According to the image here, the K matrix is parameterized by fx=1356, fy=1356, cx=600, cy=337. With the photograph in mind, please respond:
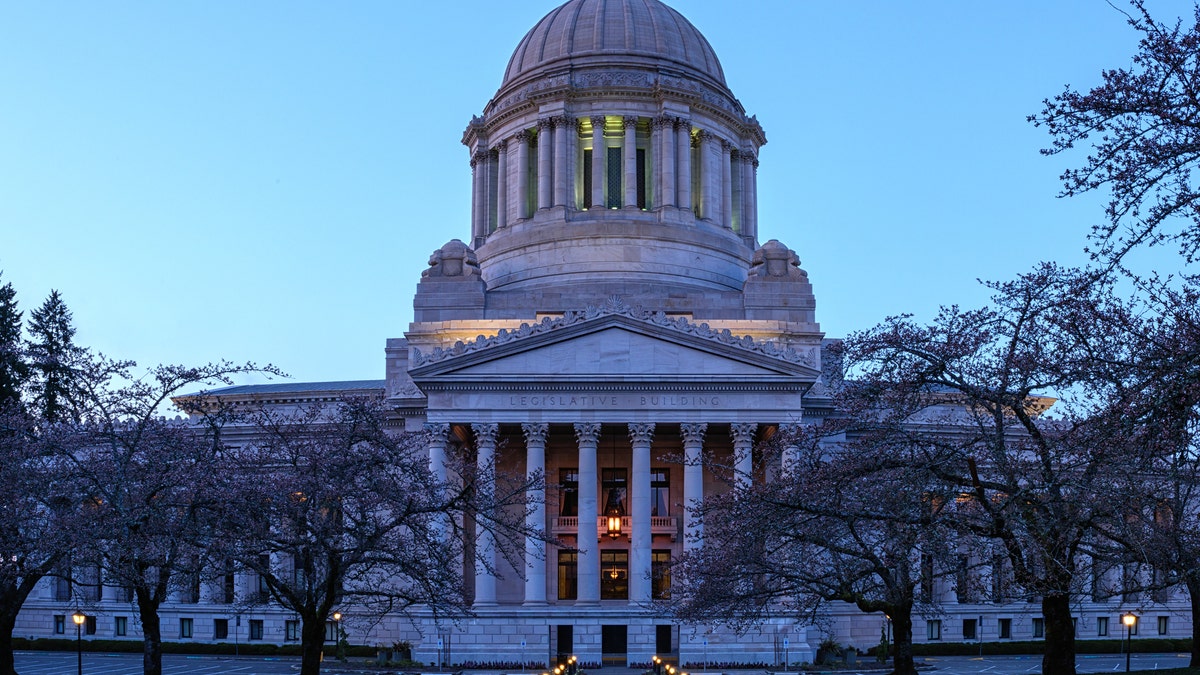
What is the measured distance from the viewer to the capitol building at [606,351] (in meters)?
59.6

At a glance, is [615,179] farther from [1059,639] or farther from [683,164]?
[1059,639]

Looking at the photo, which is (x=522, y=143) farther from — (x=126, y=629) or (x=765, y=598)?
(x=765, y=598)

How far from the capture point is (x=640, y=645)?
58.8 meters

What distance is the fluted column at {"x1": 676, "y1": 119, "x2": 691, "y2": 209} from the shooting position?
8119 centimetres

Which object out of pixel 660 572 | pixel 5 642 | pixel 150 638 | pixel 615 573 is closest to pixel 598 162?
pixel 615 573

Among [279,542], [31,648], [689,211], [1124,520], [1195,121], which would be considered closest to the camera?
[1195,121]

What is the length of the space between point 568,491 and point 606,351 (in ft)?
29.0

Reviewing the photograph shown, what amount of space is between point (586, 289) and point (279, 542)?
140 feet

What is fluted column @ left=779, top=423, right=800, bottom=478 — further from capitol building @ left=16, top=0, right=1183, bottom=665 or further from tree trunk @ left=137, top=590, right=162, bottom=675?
tree trunk @ left=137, top=590, right=162, bottom=675

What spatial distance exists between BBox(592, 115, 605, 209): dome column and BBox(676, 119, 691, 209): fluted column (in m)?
4.54

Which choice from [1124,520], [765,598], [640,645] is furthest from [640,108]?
[1124,520]

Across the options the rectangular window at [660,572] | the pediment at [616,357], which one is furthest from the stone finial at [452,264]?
the rectangular window at [660,572]

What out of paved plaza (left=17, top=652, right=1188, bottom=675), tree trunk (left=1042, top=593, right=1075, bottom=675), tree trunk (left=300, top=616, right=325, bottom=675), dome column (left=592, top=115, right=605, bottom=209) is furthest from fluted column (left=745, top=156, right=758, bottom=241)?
tree trunk (left=1042, top=593, right=1075, bottom=675)

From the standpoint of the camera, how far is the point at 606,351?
60.8 meters
